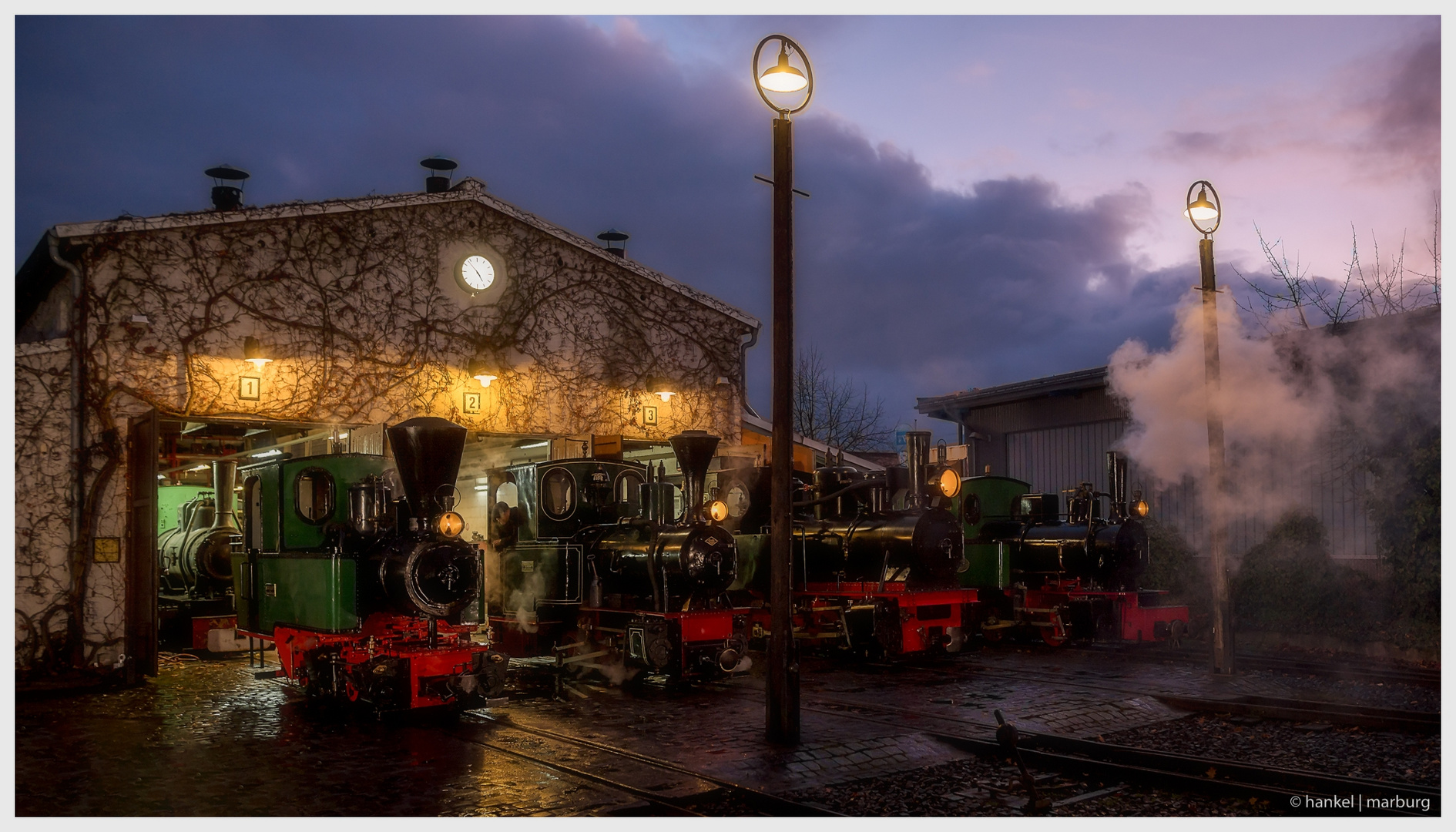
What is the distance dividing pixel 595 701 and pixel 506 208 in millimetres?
7142

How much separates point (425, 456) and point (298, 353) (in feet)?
14.9

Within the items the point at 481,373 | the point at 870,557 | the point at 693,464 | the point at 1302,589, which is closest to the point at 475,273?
the point at 481,373

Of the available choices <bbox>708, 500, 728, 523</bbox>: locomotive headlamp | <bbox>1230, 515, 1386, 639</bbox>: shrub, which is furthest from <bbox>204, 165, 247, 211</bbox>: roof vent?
<bbox>1230, 515, 1386, 639</bbox>: shrub

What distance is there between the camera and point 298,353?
1302cm

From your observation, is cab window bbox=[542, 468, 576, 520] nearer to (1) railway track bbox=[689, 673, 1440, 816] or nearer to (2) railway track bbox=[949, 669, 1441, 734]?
(1) railway track bbox=[689, 673, 1440, 816]

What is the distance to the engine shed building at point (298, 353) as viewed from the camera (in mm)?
11586

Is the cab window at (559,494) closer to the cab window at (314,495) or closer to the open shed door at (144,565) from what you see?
the cab window at (314,495)

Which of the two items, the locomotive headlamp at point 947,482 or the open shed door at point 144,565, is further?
the locomotive headlamp at point 947,482

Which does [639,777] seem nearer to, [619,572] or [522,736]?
[522,736]

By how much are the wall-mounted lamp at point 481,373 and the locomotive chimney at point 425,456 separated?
14.9 ft

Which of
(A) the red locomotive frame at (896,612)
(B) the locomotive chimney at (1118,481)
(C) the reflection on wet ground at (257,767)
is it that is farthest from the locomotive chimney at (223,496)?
(B) the locomotive chimney at (1118,481)

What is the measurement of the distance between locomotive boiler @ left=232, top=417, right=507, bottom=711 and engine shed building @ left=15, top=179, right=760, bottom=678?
2473mm

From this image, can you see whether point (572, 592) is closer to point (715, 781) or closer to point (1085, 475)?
point (715, 781)

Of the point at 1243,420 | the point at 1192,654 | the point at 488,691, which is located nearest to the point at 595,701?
the point at 488,691
